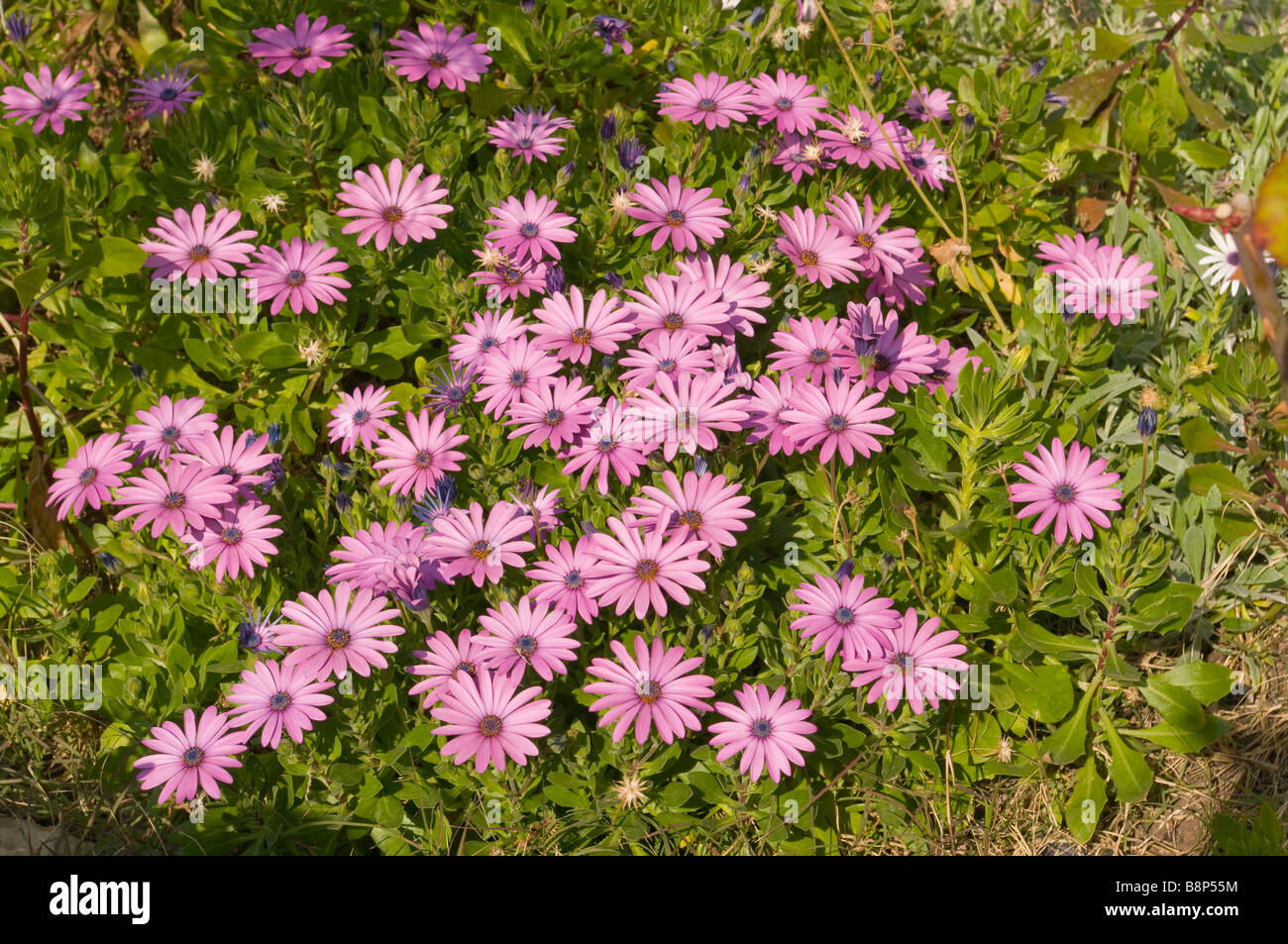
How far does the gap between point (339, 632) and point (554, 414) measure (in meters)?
0.77

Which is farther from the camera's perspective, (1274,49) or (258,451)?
(1274,49)

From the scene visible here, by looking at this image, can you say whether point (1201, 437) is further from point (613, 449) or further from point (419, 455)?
point (419, 455)

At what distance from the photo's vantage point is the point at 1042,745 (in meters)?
3.06

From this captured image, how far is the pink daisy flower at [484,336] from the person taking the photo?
3158 millimetres

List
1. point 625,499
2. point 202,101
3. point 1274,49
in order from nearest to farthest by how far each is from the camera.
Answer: point 625,499
point 202,101
point 1274,49

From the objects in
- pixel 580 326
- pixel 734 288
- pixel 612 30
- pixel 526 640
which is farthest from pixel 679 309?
pixel 612 30

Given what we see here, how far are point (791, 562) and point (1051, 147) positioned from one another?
2.04m

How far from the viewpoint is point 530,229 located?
330 cm

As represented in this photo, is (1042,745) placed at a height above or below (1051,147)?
below

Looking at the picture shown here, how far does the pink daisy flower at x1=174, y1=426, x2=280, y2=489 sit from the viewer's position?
3.01 m

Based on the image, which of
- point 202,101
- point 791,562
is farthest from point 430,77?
point 791,562

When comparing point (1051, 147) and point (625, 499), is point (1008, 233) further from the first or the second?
point (625, 499)

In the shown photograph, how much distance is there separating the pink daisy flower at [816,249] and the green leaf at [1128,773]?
1492 mm

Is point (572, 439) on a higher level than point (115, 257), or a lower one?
lower
